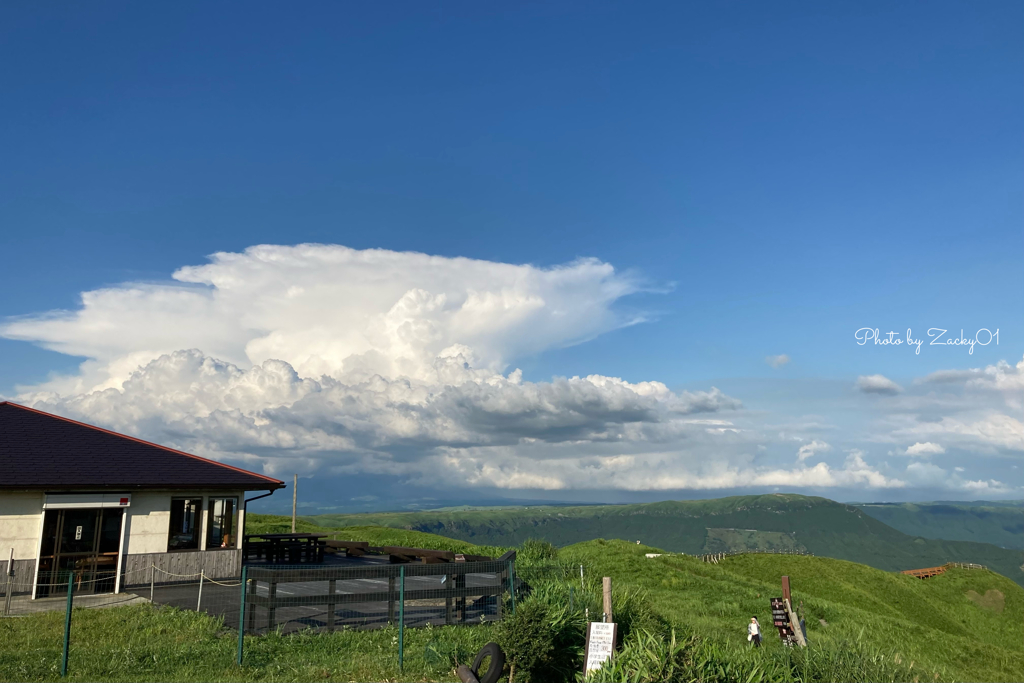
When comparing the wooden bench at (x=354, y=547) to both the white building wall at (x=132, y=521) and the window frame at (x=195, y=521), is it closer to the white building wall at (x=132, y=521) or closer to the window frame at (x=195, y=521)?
the white building wall at (x=132, y=521)

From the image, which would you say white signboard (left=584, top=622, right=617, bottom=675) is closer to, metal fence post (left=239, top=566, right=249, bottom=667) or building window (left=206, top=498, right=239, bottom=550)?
metal fence post (left=239, top=566, right=249, bottom=667)

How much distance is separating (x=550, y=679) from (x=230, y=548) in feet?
52.5

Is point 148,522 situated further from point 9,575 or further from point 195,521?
point 9,575

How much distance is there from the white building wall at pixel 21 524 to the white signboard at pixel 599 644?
17.9 m

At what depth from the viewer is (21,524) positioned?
1978cm

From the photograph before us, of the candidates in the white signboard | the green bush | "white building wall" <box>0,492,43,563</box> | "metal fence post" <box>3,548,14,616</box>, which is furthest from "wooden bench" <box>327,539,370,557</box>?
the white signboard

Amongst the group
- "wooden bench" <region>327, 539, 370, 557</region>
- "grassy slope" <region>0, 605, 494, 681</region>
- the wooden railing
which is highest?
the wooden railing

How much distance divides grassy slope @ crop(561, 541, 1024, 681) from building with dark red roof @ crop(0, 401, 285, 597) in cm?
1402

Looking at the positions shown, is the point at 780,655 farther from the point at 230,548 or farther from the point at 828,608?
the point at 828,608

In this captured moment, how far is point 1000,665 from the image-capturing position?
2636 centimetres

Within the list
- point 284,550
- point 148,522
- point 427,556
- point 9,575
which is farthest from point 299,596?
point 284,550

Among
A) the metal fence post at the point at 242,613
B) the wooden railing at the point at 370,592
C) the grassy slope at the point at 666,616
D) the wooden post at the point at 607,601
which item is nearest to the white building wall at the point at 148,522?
the grassy slope at the point at 666,616

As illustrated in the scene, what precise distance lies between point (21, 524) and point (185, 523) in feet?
15.2

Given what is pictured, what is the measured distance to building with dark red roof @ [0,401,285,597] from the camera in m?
19.9
